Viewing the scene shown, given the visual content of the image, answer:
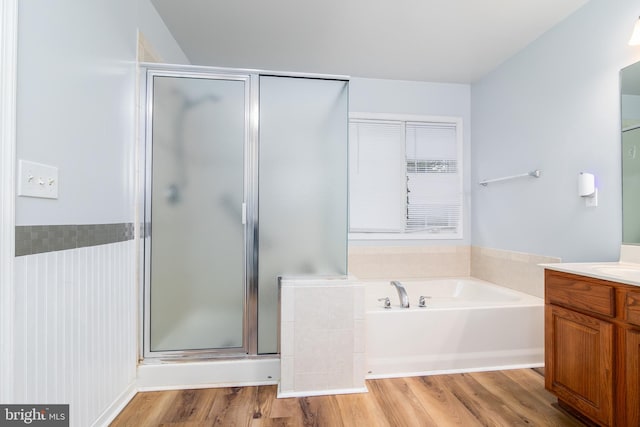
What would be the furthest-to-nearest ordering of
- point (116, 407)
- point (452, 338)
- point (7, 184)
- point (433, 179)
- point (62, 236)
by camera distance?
point (433, 179)
point (452, 338)
point (116, 407)
point (62, 236)
point (7, 184)

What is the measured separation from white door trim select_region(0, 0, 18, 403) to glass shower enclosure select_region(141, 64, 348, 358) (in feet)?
3.25

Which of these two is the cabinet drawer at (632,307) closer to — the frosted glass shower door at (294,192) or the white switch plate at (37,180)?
the frosted glass shower door at (294,192)

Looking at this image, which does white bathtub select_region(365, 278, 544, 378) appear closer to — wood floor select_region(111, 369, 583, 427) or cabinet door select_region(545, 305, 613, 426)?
wood floor select_region(111, 369, 583, 427)

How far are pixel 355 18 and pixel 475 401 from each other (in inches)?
105

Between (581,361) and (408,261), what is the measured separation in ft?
6.03

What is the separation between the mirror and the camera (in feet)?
6.36

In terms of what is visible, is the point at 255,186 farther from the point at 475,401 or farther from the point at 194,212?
the point at 475,401

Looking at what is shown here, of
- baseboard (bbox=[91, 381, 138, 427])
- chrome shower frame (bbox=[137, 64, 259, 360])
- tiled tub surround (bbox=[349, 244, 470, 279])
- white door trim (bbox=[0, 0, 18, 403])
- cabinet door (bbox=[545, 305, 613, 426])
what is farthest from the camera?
tiled tub surround (bbox=[349, 244, 470, 279])

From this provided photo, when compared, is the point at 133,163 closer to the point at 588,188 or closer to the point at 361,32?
the point at 361,32

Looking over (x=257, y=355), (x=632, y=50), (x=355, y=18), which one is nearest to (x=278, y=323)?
(x=257, y=355)

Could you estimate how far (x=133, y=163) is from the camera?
6.58 ft

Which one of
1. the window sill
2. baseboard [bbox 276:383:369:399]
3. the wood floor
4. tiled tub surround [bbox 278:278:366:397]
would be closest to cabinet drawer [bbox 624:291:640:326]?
the wood floor

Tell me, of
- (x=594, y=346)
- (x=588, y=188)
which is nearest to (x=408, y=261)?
(x=588, y=188)

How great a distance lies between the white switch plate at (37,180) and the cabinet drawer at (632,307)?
2.47m
